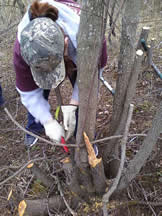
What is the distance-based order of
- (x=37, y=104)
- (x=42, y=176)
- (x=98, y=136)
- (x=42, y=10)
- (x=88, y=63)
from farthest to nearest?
1. (x=98, y=136)
2. (x=37, y=104)
3. (x=42, y=176)
4. (x=42, y=10)
5. (x=88, y=63)

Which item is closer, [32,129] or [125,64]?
[125,64]

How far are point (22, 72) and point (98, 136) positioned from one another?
41.0 inches

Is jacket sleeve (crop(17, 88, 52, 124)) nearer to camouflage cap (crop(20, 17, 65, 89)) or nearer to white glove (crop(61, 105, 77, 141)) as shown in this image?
white glove (crop(61, 105, 77, 141))

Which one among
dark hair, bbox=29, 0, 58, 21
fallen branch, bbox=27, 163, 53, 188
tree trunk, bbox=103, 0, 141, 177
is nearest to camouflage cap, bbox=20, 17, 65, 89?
dark hair, bbox=29, 0, 58, 21

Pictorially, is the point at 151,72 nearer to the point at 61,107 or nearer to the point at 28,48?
the point at 61,107

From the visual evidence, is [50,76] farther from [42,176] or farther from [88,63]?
[42,176]

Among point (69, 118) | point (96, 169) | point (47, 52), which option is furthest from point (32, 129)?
point (47, 52)

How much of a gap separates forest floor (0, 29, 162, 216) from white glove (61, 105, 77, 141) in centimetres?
24

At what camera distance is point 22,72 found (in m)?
1.31

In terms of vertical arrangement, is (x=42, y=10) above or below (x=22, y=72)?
above

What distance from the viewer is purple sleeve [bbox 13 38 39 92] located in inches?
48.2

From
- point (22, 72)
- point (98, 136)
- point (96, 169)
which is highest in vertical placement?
point (22, 72)

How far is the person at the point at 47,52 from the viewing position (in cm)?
91

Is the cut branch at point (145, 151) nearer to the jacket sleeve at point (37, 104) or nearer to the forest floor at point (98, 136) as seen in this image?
the forest floor at point (98, 136)
